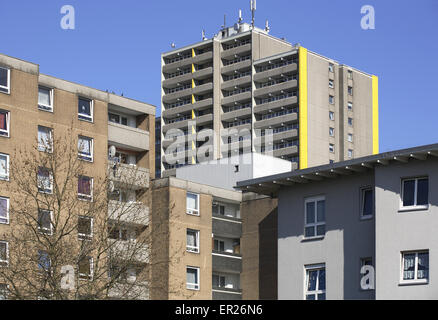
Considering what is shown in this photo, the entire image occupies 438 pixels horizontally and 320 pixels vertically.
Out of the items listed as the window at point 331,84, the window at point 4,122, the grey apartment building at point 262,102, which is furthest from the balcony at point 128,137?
the window at point 331,84

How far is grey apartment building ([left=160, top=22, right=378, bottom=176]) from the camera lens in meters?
125

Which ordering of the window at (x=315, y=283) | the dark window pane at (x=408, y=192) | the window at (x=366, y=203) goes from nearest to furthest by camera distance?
the dark window pane at (x=408, y=192), the window at (x=366, y=203), the window at (x=315, y=283)

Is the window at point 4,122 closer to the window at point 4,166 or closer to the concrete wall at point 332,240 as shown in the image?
the window at point 4,166

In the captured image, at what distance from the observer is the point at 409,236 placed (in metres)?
37.0

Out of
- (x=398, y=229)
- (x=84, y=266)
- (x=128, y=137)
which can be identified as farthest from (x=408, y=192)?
(x=128, y=137)

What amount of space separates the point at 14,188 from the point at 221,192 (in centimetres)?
1703

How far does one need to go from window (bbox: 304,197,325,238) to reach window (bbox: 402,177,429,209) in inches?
184

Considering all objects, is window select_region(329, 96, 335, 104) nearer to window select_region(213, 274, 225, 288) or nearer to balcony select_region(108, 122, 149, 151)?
window select_region(213, 274, 225, 288)

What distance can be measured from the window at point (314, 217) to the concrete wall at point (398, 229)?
390 cm

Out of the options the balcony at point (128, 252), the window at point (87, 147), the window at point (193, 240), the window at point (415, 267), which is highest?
the window at point (87, 147)

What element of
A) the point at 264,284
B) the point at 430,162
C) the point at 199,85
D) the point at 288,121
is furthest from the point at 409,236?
the point at 199,85

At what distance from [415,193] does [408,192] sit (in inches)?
12.4

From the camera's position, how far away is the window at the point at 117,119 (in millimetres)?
60906

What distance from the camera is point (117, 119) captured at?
6138 cm
